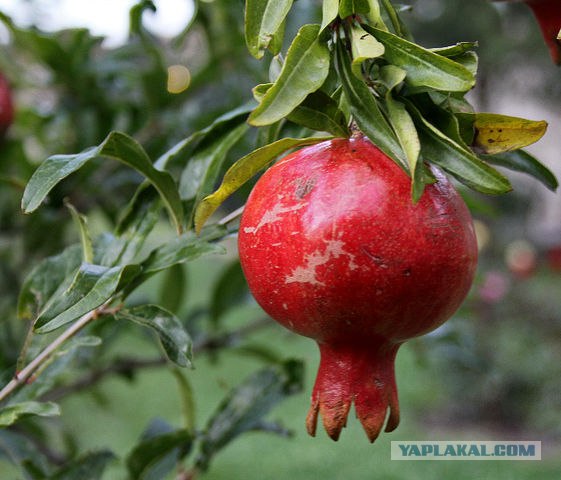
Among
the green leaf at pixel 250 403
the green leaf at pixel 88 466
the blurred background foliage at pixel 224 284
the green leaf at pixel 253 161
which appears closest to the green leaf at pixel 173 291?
the blurred background foliage at pixel 224 284

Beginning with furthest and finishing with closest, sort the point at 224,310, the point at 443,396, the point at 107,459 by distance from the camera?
1. the point at 443,396
2. the point at 224,310
3. the point at 107,459

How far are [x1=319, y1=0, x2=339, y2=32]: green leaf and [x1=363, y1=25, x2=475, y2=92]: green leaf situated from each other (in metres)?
0.03

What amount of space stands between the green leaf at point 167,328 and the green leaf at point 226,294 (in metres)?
0.72

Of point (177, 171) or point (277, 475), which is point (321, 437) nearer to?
point (277, 475)

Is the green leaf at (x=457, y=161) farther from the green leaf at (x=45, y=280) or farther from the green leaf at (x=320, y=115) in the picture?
the green leaf at (x=45, y=280)

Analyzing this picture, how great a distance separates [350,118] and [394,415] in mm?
254

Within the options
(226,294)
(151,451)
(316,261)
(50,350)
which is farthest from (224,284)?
(316,261)

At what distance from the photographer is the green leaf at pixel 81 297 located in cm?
62

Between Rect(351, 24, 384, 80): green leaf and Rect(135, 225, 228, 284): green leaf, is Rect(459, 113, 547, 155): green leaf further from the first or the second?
Rect(135, 225, 228, 284): green leaf

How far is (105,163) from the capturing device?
1540 mm

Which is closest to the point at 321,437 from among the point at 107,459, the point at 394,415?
the point at 107,459

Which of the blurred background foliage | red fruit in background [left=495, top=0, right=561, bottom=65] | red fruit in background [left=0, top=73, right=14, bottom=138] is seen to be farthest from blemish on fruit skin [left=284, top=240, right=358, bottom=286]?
red fruit in background [left=0, top=73, right=14, bottom=138]

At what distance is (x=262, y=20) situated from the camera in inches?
23.1

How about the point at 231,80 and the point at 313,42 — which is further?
the point at 231,80
